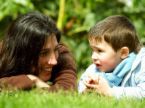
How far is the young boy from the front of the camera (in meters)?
5.28

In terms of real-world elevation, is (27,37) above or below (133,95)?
above

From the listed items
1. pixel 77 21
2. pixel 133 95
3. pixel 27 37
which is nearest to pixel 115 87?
pixel 133 95

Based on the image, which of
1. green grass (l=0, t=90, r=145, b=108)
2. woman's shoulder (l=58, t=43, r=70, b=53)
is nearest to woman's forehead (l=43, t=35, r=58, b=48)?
woman's shoulder (l=58, t=43, r=70, b=53)

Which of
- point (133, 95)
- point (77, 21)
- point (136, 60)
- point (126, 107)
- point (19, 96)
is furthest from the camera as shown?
point (77, 21)

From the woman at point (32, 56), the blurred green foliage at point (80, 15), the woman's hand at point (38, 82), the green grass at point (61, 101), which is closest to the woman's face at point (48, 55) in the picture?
the woman at point (32, 56)

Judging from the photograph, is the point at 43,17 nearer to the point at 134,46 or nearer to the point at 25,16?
the point at 25,16

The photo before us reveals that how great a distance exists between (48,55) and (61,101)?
130 centimetres

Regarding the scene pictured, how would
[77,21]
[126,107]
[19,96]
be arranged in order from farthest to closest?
[77,21]
[19,96]
[126,107]

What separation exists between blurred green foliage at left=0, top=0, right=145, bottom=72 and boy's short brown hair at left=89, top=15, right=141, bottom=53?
372cm

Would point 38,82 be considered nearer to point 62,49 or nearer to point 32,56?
point 32,56

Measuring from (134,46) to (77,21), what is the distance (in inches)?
178

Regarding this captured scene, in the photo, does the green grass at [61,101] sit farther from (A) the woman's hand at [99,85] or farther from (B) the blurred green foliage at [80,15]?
(B) the blurred green foliage at [80,15]

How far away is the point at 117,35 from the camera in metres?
5.45

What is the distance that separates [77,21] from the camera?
997cm
